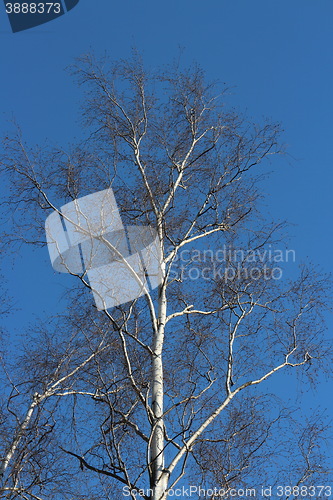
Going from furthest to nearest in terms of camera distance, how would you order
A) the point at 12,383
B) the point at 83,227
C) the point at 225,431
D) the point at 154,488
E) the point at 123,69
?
the point at 123,69 < the point at 12,383 < the point at 83,227 < the point at 225,431 < the point at 154,488

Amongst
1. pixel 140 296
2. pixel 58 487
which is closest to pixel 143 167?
pixel 140 296

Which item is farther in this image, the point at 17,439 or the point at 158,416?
the point at 17,439

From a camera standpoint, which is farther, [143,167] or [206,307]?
[143,167]

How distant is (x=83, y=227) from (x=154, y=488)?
3.05m

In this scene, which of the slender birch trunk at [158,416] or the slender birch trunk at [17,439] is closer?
the slender birch trunk at [158,416]

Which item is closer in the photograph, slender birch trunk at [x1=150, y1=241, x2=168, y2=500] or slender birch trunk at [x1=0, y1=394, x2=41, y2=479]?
slender birch trunk at [x1=150, y1=241, x2=168, y2=500]

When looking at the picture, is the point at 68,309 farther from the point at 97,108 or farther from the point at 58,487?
the point at 97,108

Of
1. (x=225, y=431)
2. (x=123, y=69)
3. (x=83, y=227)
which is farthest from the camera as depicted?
(x=123, y=69)

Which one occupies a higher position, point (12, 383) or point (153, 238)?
point (153, 238)

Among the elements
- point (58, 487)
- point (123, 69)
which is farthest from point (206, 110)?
point (58, 487)

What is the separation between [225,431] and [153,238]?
2.43 meters

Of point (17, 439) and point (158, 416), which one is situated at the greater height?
point (17, 439)

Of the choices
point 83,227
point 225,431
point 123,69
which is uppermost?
point 123,69

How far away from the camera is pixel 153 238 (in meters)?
8.42
